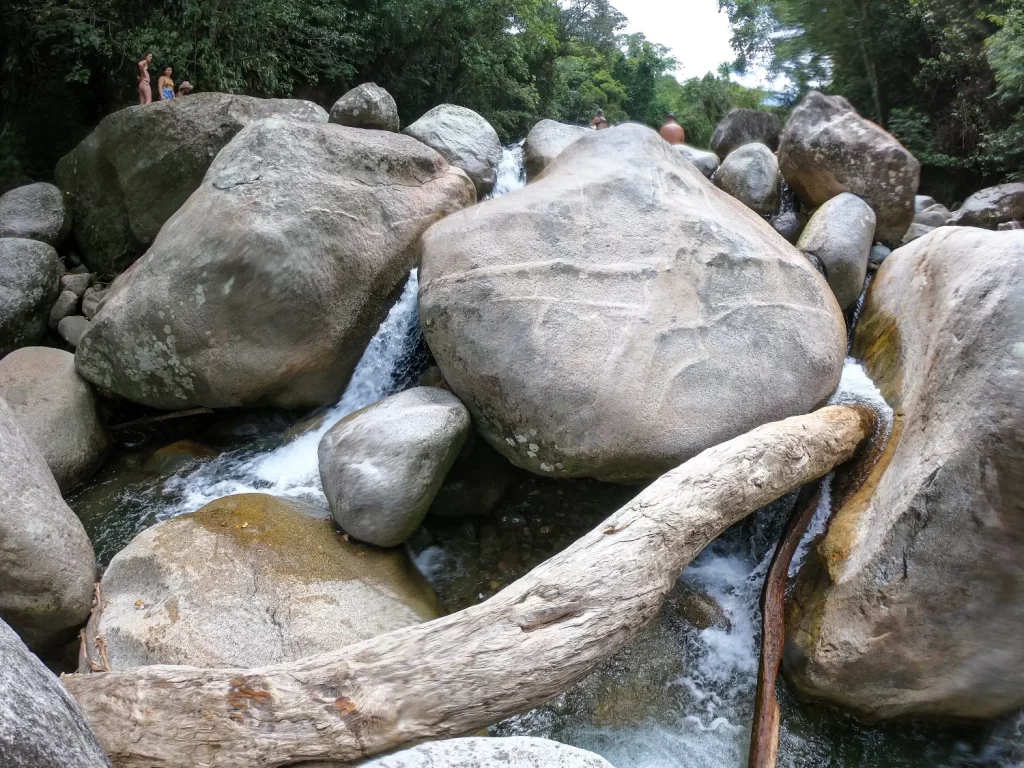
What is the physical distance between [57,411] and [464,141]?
170 inches

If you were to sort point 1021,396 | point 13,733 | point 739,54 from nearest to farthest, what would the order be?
point 13,733, point 1021,396, point 739,54

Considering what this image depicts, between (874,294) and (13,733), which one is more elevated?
(13,733)

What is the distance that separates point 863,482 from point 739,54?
1550cm

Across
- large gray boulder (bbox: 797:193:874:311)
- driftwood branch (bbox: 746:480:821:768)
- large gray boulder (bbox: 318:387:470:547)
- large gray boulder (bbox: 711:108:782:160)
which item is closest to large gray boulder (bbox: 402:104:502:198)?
large gray boulder (bbox: 797:193:874:311)

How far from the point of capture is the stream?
9.39 ft

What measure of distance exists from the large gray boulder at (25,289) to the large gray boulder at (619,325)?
12.3 ft

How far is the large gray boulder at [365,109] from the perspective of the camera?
663cm

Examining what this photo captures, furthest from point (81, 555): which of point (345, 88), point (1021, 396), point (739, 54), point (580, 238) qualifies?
point (739, 54)

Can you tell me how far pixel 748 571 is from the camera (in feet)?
11.8

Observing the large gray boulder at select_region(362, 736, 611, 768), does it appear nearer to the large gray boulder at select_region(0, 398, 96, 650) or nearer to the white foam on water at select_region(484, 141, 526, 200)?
the large gray boulder at select_region(0, 398, 96, 650)

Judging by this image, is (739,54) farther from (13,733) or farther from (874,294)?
(13,733)

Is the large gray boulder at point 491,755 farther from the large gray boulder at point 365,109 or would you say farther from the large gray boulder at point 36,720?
the large gray boulder at point 365,109

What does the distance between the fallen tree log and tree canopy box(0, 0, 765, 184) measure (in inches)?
295

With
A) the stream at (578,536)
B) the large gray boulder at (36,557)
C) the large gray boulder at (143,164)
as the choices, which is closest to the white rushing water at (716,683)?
the stream at (578,536)
